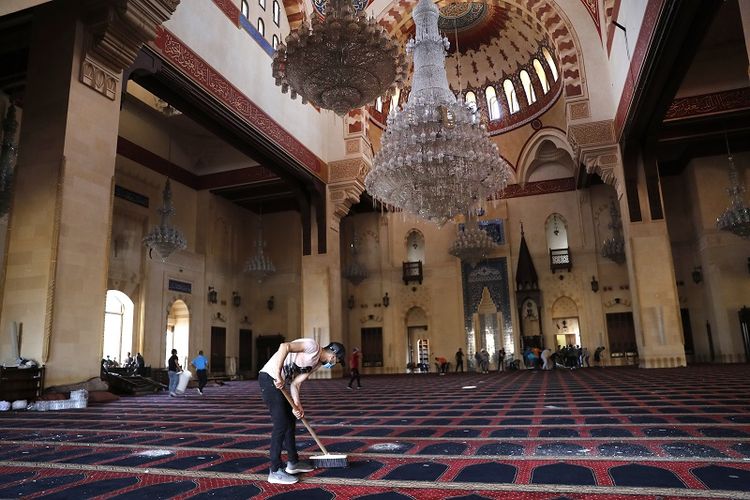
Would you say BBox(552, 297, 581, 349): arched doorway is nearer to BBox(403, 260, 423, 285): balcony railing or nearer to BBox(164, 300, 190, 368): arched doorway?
BBox(403, 260, 423, 285): balcony railing

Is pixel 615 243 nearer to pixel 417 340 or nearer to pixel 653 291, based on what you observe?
pixel 653 291

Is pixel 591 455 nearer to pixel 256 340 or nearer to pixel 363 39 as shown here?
pixel 363 39

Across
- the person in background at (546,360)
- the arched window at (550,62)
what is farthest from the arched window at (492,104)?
the person in background at (546,360)

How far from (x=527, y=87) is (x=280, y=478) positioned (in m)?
14.7

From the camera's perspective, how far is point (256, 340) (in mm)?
15367

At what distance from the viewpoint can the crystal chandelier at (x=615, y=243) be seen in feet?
43.2

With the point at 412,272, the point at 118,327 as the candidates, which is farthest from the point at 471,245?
the point at 118,327

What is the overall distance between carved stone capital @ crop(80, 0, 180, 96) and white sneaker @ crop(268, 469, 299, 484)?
567cm

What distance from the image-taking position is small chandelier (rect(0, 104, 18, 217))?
7.81m

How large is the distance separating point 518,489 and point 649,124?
9.51 metres

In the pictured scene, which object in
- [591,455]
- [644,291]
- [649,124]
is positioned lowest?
[591,455]

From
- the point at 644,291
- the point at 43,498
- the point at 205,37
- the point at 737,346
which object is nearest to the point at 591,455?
the point at 43,498

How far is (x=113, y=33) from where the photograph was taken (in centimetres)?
615

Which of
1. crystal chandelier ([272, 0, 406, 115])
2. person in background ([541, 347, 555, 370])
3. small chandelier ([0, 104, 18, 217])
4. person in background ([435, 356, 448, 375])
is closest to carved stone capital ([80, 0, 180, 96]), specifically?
crystal chandelier ([272, 0, 406, 115])
